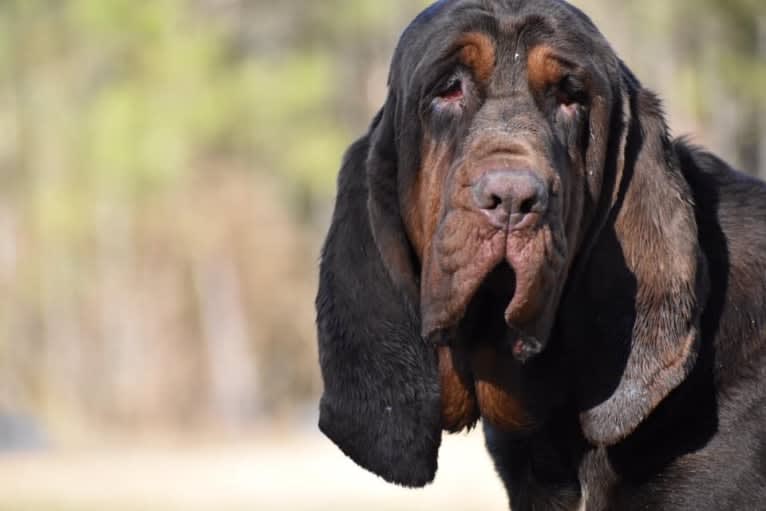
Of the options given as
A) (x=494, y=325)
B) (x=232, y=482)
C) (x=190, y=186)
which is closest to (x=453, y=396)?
(x=494, y=325)

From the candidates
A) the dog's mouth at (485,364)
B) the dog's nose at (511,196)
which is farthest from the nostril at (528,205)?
the dog's mouth at (485,364)

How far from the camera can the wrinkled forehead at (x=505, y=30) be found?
4453mm

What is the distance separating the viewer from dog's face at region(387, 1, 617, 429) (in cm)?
412

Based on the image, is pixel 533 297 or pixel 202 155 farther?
pixel 202 155

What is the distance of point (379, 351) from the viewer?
4.66 metres

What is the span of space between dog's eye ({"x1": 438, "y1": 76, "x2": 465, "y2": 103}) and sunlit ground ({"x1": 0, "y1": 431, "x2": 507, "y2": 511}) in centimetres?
453

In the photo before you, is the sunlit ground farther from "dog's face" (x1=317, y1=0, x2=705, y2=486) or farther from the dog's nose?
the dog's nose

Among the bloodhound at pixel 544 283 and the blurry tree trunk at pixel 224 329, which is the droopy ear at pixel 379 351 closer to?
the bloodhound at pixel 544 283

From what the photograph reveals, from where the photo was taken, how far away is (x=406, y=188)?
458 centimetres

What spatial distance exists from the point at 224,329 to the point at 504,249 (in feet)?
121

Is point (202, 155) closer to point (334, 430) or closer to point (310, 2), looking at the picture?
point (310, 2)

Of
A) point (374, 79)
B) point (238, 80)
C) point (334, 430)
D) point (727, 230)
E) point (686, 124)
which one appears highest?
point (727, 230)

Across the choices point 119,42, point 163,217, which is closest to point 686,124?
point 163,217

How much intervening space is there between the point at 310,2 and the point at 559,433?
5122 centimetres
